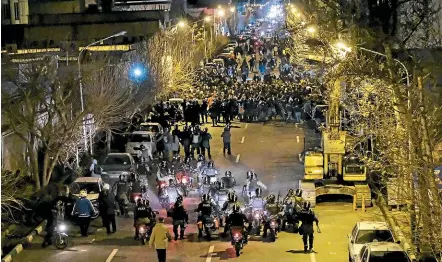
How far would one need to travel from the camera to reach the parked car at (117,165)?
3180 cm

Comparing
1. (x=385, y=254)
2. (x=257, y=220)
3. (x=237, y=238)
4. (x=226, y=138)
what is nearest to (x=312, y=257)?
(x=237, y=238)

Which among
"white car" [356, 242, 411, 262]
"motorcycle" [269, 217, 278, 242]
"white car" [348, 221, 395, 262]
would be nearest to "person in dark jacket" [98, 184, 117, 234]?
"motorcycle" [269, 217, 278, 242]

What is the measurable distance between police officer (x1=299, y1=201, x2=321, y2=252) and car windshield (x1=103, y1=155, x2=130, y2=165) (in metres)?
→ 11.3

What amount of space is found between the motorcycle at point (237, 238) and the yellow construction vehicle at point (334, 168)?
21.3 ft

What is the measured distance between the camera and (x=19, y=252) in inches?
893

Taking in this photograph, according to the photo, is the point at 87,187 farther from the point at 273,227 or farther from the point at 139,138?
the point at 139,138

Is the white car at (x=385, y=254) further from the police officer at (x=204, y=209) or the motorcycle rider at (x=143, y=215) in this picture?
the motorcycle rider at (x=143, y=215)

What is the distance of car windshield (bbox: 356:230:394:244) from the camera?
2077 centimetres

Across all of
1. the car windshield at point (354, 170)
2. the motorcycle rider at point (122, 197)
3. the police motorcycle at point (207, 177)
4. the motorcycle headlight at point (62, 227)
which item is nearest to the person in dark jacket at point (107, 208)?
the motorcycle headlight at point (62, 227)

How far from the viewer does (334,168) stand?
30953 mm

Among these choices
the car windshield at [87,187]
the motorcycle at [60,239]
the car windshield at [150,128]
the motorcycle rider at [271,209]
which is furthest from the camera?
the car windshield at [150,128]

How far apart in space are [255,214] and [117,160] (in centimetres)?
963

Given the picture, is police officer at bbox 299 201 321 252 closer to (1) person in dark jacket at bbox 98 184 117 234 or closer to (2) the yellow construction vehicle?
(1) person in dark jacket at bbox 98 184 117 234

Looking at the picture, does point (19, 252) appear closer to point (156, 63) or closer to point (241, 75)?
point (156, 63)
